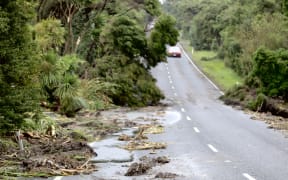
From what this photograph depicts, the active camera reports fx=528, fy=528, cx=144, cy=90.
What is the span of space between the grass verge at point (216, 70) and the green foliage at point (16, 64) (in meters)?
30.5

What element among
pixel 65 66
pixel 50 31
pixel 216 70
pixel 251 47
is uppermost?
pixel 50 31

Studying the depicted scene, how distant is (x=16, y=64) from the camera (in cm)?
1206

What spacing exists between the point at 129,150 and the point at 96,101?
1327 centimetres

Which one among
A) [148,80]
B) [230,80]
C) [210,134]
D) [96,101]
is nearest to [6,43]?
[210,134]

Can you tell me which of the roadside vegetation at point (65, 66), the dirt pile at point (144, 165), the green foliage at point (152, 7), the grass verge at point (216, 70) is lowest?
the grass verge at point (216, 70)

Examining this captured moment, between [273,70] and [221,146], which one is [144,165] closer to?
[221,146]

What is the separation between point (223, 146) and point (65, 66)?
10.3 metres

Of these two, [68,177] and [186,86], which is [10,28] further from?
[186,86]

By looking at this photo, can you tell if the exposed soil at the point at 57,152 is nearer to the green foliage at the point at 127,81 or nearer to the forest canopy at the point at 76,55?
the forest canopy at the point at 76,55

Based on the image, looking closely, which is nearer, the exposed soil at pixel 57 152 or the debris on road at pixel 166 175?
the debris on road at pixel 166 175

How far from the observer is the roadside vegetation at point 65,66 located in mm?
12102

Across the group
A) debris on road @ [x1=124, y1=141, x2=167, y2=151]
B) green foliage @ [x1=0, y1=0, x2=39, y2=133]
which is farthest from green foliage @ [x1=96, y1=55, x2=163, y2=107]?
green foliage @ [x1=0, y1=0, x2=39, y2=133]

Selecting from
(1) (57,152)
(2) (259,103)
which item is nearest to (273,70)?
(2) (259,103)

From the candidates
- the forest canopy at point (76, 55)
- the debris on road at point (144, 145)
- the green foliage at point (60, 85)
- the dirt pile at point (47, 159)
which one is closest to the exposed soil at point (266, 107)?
the forest canopy at point (76, 55)
